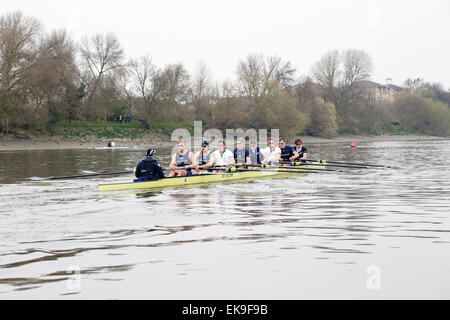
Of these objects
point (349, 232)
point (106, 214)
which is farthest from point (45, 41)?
point (349, 232)

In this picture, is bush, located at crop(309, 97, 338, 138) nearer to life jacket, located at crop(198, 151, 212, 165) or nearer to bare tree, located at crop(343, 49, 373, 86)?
bare tree, located at crop(343, 49, 373, 86)

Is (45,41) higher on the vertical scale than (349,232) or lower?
higher

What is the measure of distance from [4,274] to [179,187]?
9.11 m

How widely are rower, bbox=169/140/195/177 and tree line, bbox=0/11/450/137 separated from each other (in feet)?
104

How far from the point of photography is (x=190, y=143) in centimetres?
5634

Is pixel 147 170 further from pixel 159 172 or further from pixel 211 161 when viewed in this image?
pixel 211 161

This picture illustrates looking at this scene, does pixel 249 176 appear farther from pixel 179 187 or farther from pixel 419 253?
pixel 419 253

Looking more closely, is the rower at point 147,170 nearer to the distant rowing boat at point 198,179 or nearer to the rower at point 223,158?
the distant rowing boat at point 198,179

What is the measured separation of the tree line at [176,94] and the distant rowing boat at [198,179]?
31.2 metres

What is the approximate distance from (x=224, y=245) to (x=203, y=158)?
955 centimetres

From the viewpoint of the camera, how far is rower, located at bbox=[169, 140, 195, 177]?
15.8 meters

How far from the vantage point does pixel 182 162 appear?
16.1 meters

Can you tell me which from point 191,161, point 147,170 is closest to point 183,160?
point 191,161

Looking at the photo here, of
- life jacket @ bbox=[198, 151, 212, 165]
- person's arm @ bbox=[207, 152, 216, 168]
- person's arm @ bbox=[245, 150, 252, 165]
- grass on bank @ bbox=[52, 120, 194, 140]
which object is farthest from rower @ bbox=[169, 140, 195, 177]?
grass on bank @ bbox=[52, 120, 194, 140]
